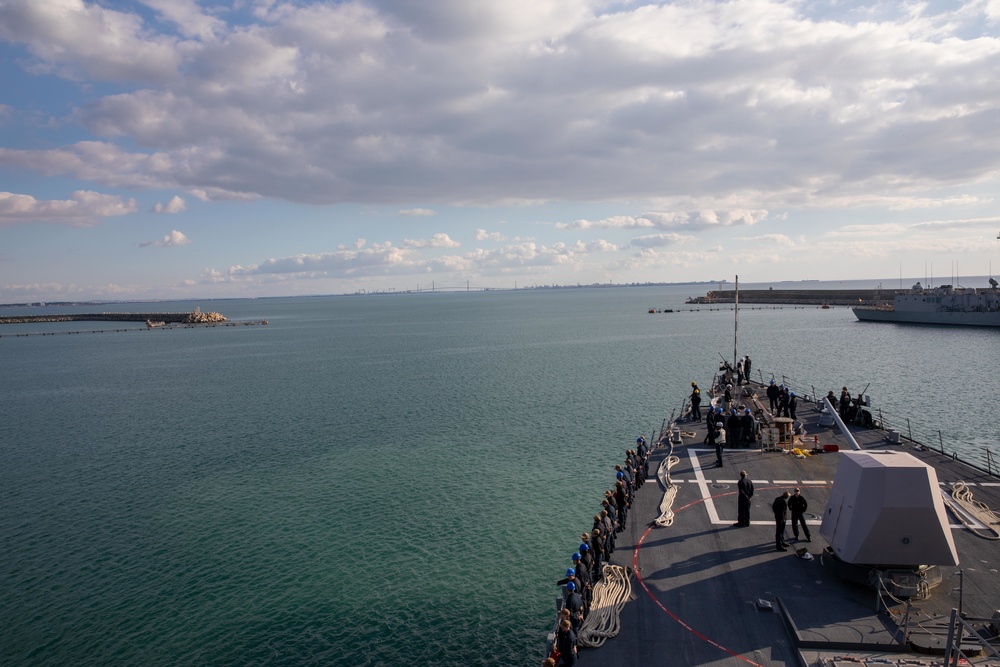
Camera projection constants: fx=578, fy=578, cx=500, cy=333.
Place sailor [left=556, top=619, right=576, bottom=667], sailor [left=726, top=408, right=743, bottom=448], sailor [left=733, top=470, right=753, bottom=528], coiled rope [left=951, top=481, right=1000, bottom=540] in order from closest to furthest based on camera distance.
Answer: sailor [left=556, top=619, right=576, bottom=667] → coiled rope [left=951, top=481, right=1000, bottom=540] → sailor [left=733, top=470, right=753, bottom=528] → sailor [left=726, top=408, right=743, bottom=448]

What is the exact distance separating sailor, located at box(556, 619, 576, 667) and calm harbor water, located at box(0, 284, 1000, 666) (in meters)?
5.78

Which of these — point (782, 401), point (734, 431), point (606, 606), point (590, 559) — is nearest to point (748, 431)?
point (734, 431)

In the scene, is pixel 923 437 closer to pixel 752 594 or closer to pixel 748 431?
pixel 748 431

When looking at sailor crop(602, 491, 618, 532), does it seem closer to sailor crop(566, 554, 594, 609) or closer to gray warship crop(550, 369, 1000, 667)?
gray warship crop(550, 369, 1000, 667)

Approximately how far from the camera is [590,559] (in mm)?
15031

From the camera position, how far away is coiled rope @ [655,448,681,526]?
18.2 metres

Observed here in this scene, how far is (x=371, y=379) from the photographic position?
67.8 metres

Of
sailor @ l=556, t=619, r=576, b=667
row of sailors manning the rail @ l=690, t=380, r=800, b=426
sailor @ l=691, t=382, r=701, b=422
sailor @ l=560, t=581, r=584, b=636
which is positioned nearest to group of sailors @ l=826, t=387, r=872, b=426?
row of sailors manning the rail @ l=690, t=380, r=800, b=426

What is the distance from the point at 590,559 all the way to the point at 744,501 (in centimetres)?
545

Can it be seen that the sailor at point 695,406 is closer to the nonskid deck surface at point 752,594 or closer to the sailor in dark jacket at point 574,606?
the nonskid deck surface at point 752,594

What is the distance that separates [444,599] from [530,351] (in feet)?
243

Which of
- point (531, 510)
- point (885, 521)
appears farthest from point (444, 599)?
point (885, 521)

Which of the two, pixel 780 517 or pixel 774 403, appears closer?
pixel 780 517

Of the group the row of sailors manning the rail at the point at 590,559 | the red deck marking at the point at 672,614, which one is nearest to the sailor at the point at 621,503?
the row of sailors manning the rail at the point at 590,559
